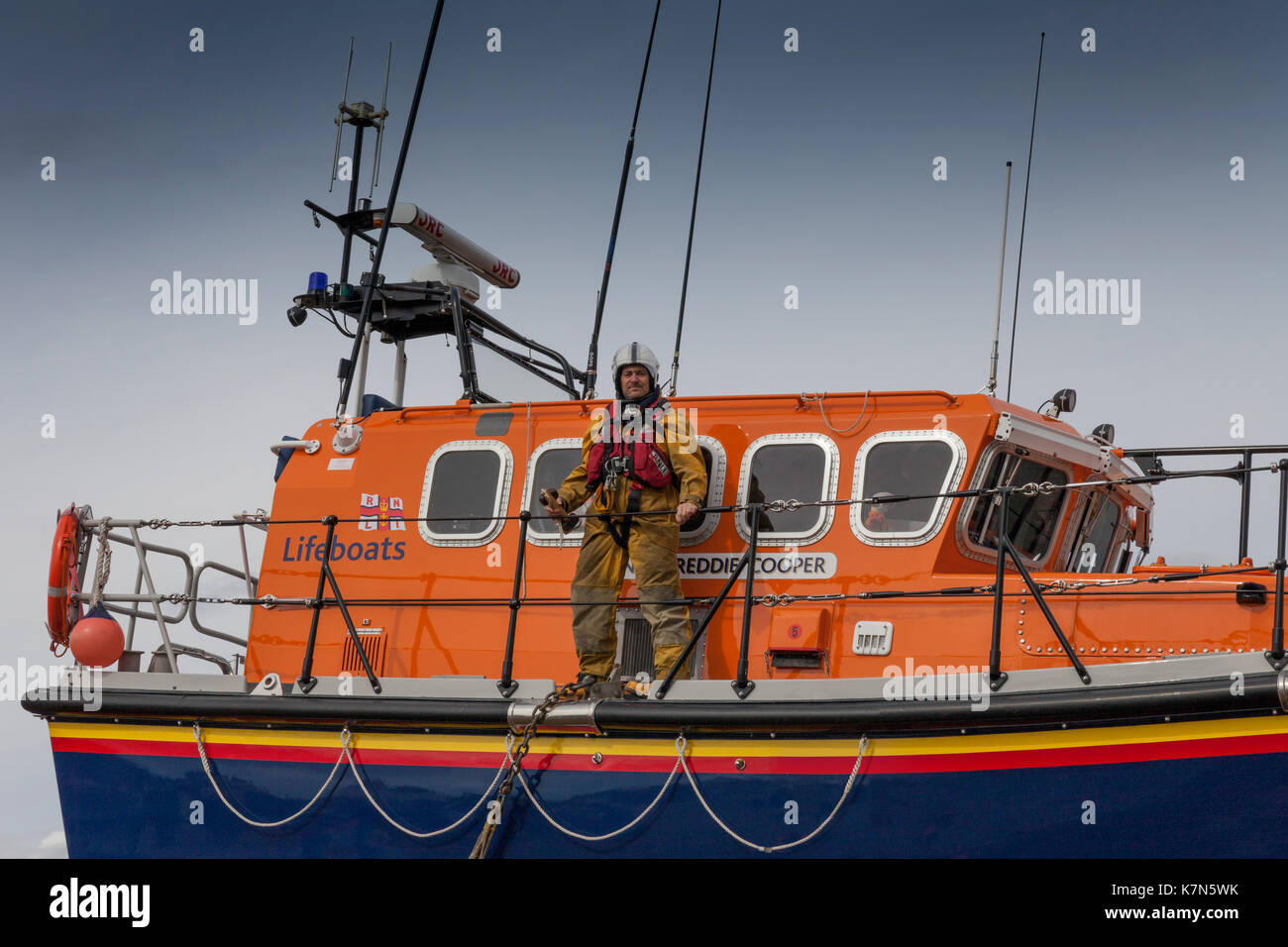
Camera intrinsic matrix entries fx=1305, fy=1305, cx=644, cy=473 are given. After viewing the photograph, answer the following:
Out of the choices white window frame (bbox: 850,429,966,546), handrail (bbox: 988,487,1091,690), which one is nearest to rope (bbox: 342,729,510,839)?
white window frame (bbox: 850,429,966,546)

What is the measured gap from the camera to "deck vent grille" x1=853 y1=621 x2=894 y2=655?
6.64 m

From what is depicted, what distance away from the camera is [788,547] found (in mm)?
7020

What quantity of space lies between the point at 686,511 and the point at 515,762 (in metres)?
1.55

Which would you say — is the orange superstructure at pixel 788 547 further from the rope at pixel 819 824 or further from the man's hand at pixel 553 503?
the rope at pixel 819 824

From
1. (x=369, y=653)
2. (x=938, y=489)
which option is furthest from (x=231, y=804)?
(x=938, y=489)

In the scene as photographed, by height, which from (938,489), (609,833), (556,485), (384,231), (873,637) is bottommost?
(609,833)

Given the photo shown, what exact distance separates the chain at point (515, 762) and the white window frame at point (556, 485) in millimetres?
1009

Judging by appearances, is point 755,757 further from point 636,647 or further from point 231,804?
point 231,804

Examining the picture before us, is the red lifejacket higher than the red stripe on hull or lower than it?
higher

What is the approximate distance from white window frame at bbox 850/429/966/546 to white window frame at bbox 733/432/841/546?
121mm

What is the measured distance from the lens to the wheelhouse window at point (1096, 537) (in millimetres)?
7484

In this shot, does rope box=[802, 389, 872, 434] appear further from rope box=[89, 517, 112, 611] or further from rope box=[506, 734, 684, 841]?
rope box=[89, 517, 112, 611]

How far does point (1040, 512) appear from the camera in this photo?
7219mm
